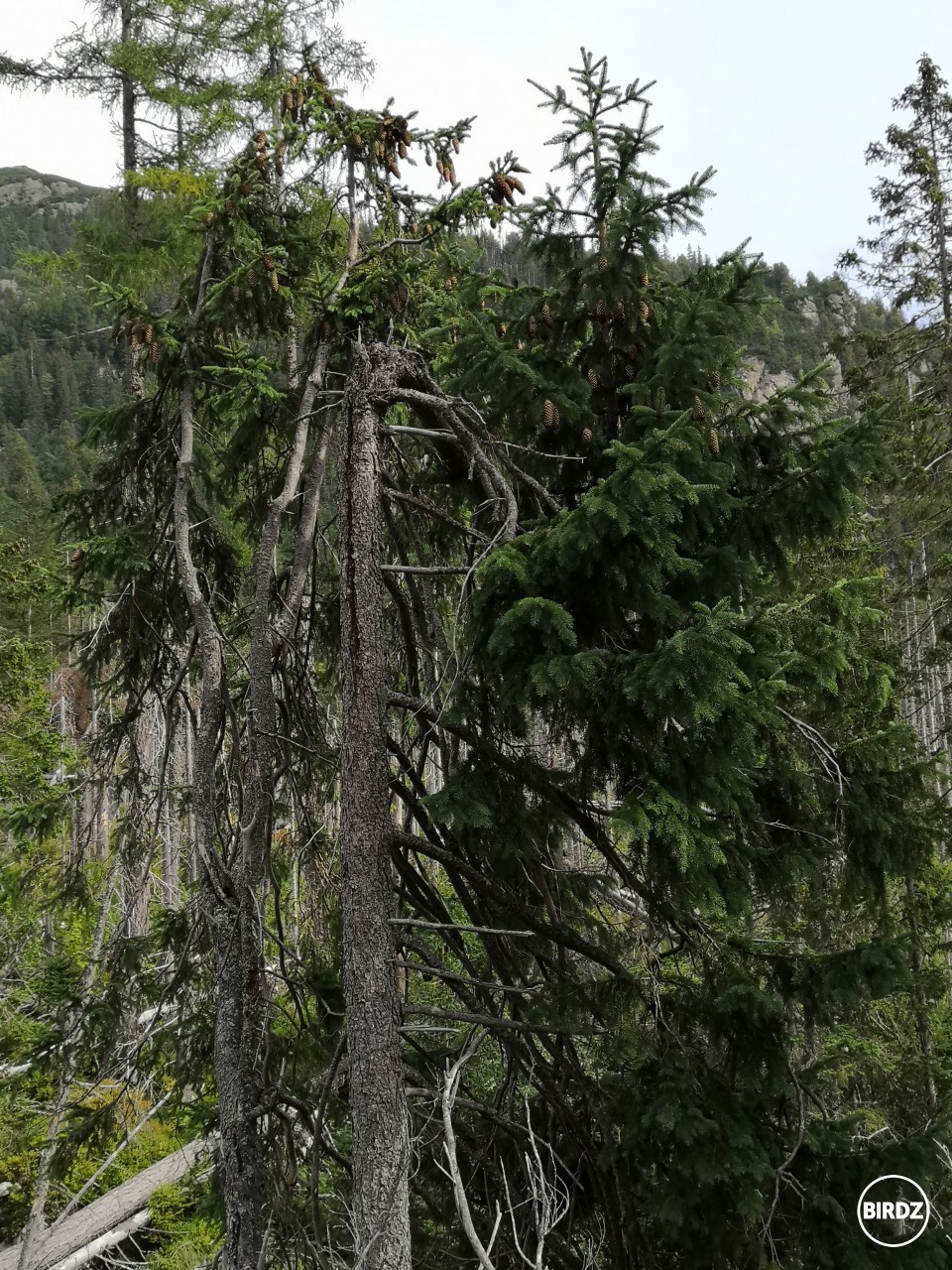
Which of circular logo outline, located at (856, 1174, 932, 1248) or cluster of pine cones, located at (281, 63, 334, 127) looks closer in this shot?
circular logo outline, located at (856, 1174, 932, 1248)

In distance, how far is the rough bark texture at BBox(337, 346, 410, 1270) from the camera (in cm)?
342

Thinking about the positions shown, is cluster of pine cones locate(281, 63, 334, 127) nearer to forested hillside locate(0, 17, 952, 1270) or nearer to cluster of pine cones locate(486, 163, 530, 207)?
Answer: forested hillside locate(0, 17, 952, 1270)

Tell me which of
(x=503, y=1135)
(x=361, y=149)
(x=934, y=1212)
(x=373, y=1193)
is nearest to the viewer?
(x=373, y=1193)

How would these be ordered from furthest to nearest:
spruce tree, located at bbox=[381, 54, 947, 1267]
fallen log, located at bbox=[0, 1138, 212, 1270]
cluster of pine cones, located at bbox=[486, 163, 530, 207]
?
fallen log, located at bbox=[0, 1138, 212, 1270] → cluster of pine cones, located at bbox=[486, 163, 530, 207] → spruce tree, located at bbox=[381, 54, 947, 1267]

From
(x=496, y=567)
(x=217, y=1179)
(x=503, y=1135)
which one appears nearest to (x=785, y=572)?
(x=496, y=567)

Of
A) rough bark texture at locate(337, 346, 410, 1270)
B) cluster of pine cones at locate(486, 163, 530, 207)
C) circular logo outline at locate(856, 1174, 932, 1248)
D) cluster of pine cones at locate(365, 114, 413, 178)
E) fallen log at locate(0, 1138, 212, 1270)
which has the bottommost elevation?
fallen log at locate(0, 1138, 212, 1270)

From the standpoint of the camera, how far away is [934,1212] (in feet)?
12.0

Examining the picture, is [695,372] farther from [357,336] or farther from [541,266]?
[357,336]

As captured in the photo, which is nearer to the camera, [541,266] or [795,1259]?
[795,1259]

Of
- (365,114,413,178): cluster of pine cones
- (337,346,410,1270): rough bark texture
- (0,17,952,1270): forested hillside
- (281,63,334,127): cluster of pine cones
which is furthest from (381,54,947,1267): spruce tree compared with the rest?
(281,63,334,127): cluster of pine cones

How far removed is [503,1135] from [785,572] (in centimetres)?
322

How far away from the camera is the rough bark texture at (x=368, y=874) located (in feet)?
11.2

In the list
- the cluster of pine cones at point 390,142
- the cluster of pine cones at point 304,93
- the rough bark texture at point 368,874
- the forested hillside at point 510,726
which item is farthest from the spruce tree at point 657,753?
the cluster of pine cones at point 304,93

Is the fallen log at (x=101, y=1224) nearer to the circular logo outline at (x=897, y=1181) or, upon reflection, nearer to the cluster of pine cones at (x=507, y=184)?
the circular logo outline at (x=897, y=1181)
